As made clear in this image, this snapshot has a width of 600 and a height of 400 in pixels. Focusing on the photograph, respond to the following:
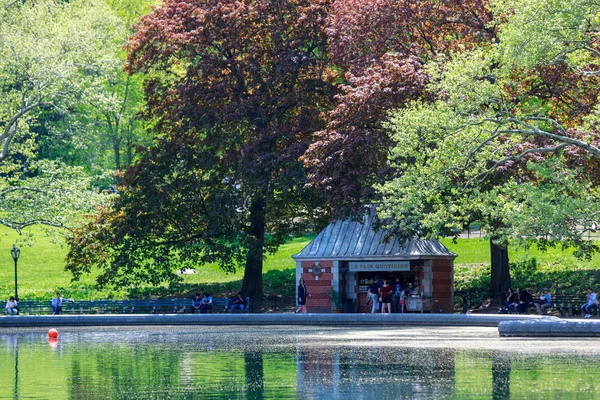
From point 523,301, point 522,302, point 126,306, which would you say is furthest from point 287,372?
point 126,306

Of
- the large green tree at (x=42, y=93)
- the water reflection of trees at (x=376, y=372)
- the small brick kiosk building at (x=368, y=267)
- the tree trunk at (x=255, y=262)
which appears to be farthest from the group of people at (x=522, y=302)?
the large green tree at (x=42, y=93)

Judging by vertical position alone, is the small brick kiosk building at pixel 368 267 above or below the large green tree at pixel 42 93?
below

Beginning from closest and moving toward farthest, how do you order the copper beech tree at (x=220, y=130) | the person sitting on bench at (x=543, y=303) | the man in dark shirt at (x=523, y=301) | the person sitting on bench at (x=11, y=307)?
the man in dark shirt at (x=523, y=301) → the person sitting on bench at (x=543, y=303) → the person sitting on bench at (x=11, y=307) → the copper beech tree at (x=220, y=130)

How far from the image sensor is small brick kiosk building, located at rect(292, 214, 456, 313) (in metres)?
44.5


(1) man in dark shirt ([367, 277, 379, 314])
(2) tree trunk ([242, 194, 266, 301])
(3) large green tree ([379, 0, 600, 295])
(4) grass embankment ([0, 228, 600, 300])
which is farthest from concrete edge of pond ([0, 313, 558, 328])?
(2) tree trunk ([242, 194, 266, 301])

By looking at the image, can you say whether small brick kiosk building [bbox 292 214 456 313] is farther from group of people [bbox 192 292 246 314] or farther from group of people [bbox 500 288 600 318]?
group of people [bbox 500 288 600 318]

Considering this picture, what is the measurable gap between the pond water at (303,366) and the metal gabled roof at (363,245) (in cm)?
1054

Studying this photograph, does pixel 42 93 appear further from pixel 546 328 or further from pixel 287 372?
pixel 287 372

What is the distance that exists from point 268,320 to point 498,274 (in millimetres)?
10224

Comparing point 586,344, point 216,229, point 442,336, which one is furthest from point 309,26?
point 586,344

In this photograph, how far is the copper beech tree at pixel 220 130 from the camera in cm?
4703

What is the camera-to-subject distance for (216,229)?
48188 mm

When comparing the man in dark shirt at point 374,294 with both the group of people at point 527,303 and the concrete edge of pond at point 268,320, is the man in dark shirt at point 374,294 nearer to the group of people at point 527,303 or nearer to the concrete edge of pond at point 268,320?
the concrete edge of pond at point 268,320

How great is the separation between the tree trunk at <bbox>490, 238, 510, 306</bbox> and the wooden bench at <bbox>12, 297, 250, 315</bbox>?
11.3 metres
